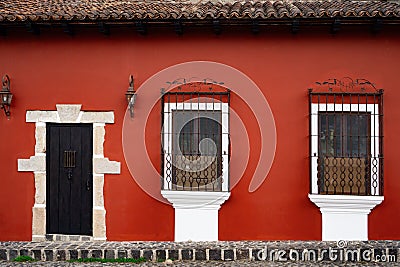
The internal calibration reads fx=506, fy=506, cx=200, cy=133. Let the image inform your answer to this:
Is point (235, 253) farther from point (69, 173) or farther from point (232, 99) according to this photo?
point (69, 173)

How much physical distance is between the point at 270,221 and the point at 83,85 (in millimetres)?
3610

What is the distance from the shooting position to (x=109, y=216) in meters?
7.92

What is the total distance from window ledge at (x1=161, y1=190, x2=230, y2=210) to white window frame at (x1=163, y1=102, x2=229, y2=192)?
0.45ft

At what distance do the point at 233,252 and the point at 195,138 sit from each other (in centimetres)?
181

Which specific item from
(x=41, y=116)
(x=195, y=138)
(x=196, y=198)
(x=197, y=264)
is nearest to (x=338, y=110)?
(x=195, y=138)

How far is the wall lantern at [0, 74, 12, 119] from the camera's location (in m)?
7.91

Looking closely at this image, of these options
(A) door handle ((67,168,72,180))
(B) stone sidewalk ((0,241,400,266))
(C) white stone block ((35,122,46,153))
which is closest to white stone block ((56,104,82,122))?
(C) white stone block ((35,122,46,153))

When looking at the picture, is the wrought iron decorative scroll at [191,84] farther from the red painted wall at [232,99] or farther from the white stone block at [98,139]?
the white stone block at [98,139]

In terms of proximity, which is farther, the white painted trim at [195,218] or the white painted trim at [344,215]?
the white painted trim at [195,218]

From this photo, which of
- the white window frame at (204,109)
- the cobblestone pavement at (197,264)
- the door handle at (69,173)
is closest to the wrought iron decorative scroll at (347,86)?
the white window frame at (204,109)

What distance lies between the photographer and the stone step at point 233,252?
23.6 feet

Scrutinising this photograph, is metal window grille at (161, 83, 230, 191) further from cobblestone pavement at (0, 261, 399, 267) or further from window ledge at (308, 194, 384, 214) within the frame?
window ledge at (308, 194, 384, 214)

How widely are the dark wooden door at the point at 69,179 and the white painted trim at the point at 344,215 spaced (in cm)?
348

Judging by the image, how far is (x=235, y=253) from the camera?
724cm
